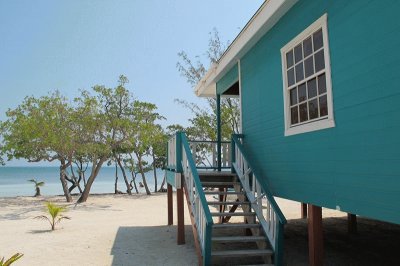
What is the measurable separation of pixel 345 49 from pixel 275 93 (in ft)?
7.35

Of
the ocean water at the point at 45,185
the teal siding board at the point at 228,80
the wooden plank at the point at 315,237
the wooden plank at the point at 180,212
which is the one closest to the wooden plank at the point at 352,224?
the wooden plank at the point at 180,212

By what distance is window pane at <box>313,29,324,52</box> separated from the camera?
17.7ft

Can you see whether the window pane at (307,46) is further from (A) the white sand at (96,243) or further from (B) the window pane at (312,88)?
(A) the white sand at (96,243)

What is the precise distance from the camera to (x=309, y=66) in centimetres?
569

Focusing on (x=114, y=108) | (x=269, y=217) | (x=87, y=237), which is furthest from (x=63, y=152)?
(x=269, y=217)

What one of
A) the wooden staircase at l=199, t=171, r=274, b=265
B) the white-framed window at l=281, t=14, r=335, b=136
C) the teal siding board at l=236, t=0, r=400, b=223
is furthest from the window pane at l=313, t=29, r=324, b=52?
the wooden staircase at l=199, t=171, r=274, b=265

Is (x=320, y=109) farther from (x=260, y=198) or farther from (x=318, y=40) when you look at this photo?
(x=260, y=198)

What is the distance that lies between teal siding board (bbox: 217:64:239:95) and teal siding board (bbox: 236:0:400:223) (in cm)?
266

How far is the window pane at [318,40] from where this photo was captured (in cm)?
538

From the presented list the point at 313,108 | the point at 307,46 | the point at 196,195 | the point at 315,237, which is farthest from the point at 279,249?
the point at 307,46

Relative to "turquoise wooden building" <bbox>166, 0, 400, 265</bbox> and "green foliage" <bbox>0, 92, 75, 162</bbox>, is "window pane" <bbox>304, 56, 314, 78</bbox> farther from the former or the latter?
"green foliage" <bbox>0, 92, 75, 162</bbox>

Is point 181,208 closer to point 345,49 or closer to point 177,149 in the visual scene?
point 177,149

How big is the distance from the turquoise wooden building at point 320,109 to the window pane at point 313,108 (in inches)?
0.6

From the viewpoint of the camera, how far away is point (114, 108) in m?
22.8
